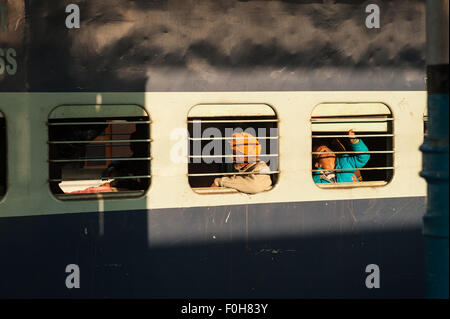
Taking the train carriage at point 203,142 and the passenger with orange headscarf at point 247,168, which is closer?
the train carriage at point 203,142

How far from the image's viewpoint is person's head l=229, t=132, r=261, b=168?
570 centimetres

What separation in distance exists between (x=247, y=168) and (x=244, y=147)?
0.17m

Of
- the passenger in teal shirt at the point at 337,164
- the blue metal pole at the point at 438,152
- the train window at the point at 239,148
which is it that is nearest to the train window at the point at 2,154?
the train window at the point at 239,148

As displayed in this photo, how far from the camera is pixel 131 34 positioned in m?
5.51

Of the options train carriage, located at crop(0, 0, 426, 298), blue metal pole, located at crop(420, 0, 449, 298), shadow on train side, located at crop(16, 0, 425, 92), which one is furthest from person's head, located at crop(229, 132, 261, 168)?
blue metal pole, located at crop(420, 0, 449, 298)

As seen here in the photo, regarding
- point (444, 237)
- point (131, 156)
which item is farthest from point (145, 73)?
point (444, 237)

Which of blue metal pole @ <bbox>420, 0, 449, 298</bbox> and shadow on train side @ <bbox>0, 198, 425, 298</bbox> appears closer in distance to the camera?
blue metal pole @ <bbox>420, 0, 449, 298</bbox>

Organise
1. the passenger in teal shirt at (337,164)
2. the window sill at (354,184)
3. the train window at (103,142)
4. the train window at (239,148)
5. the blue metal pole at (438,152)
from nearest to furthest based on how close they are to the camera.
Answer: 1. the blue metal pole at (438,152)
2. the train window at (103,142)
3. the train window at (239,148)
4. the window sill at (354,184)
5. the passenger in teal shirt at (337,164)

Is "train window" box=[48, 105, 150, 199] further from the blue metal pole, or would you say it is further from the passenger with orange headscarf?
the blue metal pole

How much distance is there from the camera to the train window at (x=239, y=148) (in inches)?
224

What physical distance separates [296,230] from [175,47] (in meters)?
1.70

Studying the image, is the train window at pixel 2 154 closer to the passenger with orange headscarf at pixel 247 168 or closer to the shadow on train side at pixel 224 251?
the shadow on train side at pixel 224 251

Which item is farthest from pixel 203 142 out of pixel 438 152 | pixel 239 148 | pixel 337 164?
pixel 438 152

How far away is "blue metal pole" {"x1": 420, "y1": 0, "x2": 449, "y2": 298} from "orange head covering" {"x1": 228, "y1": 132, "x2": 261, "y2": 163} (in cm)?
215
